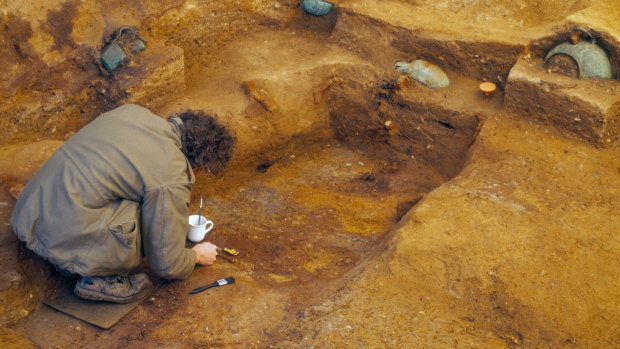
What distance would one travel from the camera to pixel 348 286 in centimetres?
378

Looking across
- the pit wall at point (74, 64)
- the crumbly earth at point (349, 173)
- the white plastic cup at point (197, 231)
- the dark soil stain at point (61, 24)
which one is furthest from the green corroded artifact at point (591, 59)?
the dark soil stain at point (61, 24)

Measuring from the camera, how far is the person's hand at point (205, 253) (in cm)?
410

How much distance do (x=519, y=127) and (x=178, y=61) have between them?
10.2ft

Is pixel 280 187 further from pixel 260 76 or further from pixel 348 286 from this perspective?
pixel 348 286

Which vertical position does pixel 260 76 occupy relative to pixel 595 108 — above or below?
below

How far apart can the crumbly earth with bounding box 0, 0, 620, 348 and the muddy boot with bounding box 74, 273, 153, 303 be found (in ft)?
0.40

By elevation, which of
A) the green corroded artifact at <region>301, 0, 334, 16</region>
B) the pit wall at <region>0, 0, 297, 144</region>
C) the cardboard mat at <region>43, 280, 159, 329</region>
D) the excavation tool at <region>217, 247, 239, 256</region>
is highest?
the green corroded artifact at <region>301, 0, 334, 16</region>

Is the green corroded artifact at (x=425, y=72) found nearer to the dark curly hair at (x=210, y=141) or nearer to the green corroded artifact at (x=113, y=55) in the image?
the dark curly hair at (x=210, y=141)

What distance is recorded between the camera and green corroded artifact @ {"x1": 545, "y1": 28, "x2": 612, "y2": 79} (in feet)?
16.2

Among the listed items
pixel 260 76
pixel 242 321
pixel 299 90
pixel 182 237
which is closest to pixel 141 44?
→ pixel 260 76

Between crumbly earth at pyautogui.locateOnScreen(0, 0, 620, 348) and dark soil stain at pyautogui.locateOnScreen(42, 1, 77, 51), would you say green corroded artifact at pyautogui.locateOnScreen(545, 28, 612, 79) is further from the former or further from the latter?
dark soil stain at pyautogui.locateOnScreen(42, 1, 77, 51)

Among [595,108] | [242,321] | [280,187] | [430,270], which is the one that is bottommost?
[280,187]

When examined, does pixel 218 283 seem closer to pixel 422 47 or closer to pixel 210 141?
pixel 210 141

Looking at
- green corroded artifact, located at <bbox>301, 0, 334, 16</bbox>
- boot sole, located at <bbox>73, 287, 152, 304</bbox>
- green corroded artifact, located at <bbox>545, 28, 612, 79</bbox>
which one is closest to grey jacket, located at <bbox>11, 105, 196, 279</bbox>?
boot sole, located at <bbox>73, 287, 152, 304</bbox>
